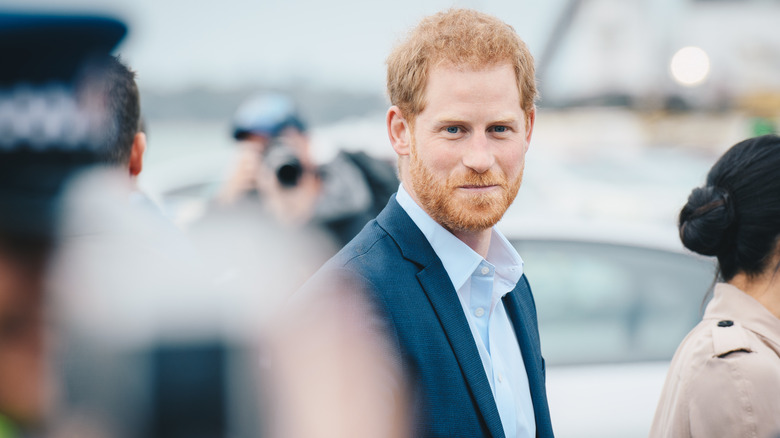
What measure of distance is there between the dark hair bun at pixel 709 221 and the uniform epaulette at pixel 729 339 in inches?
7.6

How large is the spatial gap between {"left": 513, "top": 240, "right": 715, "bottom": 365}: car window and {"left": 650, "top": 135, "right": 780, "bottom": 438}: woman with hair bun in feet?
4.87

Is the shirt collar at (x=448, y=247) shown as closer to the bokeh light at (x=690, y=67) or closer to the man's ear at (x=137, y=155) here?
the man's ear at (x=137, y=155)

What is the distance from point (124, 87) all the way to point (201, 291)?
655 mm

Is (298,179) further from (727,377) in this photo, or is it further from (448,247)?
(727,377)

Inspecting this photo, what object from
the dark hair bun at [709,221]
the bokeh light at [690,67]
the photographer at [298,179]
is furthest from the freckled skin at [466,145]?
the bokeh light at [690,67]

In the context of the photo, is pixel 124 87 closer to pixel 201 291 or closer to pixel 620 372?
pixel 201 291

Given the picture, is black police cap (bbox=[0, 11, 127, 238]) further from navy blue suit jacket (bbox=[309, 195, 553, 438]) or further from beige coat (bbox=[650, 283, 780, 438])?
beige coat (bbox=[650, 283, 780, 438])

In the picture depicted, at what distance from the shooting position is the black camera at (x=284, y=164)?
3230mm

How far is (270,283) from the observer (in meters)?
2.97

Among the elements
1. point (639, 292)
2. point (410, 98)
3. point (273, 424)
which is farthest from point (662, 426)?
point (639, 292)

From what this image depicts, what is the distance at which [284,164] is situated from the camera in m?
3.23

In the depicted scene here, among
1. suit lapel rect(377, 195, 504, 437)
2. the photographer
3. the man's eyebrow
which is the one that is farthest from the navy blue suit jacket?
the photographer

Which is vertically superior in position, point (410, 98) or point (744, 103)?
point (744, 103)

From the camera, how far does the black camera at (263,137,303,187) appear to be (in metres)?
3.23
